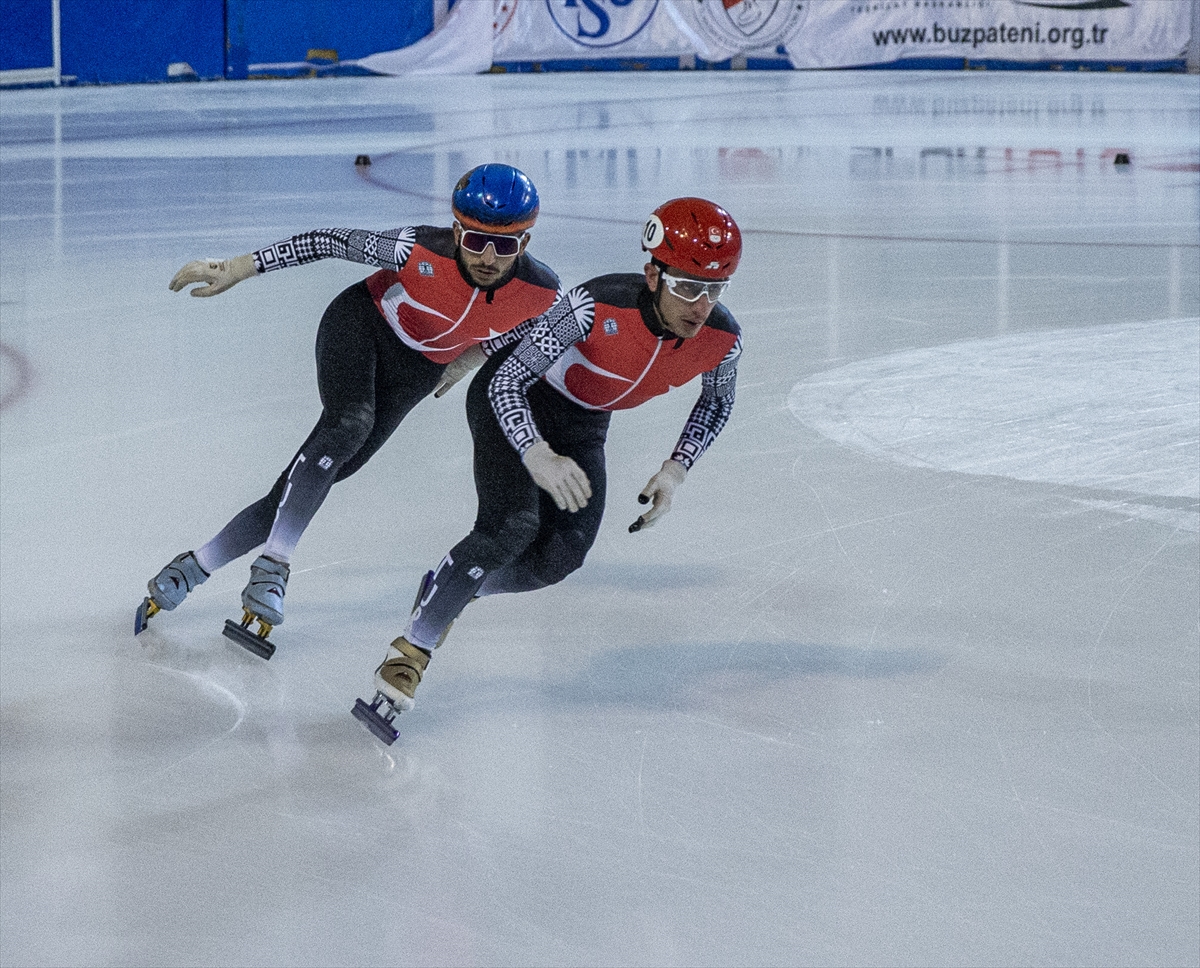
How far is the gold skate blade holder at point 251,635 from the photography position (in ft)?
10.8

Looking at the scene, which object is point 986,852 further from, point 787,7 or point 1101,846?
point 787,7

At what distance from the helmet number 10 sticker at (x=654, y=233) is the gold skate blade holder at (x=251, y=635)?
1.10 meters

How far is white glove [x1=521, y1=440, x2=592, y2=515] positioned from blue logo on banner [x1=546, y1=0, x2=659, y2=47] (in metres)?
19.8

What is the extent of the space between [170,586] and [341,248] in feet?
2.58

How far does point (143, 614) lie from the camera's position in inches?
137

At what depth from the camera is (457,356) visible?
3.54 metres

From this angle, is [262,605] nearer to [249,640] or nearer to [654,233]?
[249,640]

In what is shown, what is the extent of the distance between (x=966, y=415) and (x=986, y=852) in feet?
9.29

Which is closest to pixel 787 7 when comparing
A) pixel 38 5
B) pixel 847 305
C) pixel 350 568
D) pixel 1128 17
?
pixel 1128 17

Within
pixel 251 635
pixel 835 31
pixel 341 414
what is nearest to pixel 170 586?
pixel 251 635

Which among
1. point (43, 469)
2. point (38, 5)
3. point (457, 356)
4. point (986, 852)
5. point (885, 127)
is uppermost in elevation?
point (38, 5)

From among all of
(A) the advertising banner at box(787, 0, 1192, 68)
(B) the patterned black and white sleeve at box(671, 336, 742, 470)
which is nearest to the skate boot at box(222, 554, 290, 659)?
(B) the patterned black and white sleeve at box(671, 336, 742, 470)

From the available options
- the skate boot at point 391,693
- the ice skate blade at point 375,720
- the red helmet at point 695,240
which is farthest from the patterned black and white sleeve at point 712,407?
the ice skate blade at point 375,720

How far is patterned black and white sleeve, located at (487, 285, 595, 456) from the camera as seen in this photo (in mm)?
2963
